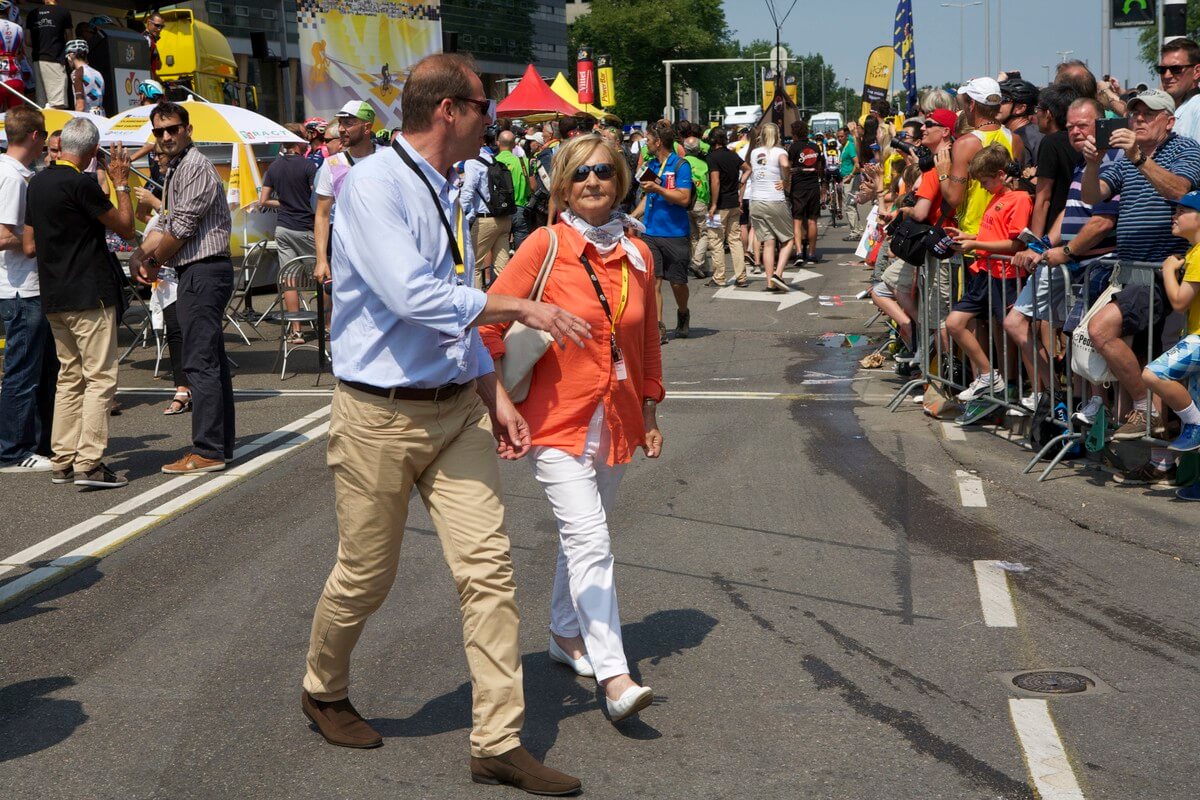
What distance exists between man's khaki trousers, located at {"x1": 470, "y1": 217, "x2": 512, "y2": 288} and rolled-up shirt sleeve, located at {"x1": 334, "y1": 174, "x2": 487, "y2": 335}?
1081cm

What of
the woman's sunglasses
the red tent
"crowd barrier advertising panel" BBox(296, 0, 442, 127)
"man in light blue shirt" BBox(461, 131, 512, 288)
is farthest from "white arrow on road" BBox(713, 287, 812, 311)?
the red tent

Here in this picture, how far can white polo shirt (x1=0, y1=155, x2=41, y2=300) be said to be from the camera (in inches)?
328

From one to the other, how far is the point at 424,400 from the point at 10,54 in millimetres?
15084

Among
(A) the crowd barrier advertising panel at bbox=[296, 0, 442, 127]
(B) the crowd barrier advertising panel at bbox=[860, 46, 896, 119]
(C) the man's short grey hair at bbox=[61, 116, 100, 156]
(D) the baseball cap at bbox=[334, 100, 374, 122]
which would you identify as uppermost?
(B) the crowd barrier advertising panel at bbox=[860, 46, 896, 119]

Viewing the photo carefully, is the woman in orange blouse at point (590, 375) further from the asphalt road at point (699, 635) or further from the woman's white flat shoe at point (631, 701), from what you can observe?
the asphalt road at point (699, 635)

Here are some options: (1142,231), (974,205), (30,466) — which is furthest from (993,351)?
(30,466)

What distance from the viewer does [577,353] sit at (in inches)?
183

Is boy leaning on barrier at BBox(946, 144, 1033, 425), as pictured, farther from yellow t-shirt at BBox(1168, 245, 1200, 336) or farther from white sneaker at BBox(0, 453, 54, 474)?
white sneaker at BBox(0, 453, 54, 474)

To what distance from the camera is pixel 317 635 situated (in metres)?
4.36

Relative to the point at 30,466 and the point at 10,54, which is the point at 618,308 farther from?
the point at 10,54

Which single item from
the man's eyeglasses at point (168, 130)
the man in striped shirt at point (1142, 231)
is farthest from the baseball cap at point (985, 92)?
the man's eyeglasses at point (168, 130)

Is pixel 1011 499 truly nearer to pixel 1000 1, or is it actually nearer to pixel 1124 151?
pixel 1124 151

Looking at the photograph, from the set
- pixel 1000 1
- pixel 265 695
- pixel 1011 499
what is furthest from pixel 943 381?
pixel 1000 1

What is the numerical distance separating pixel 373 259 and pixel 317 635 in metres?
1.22
